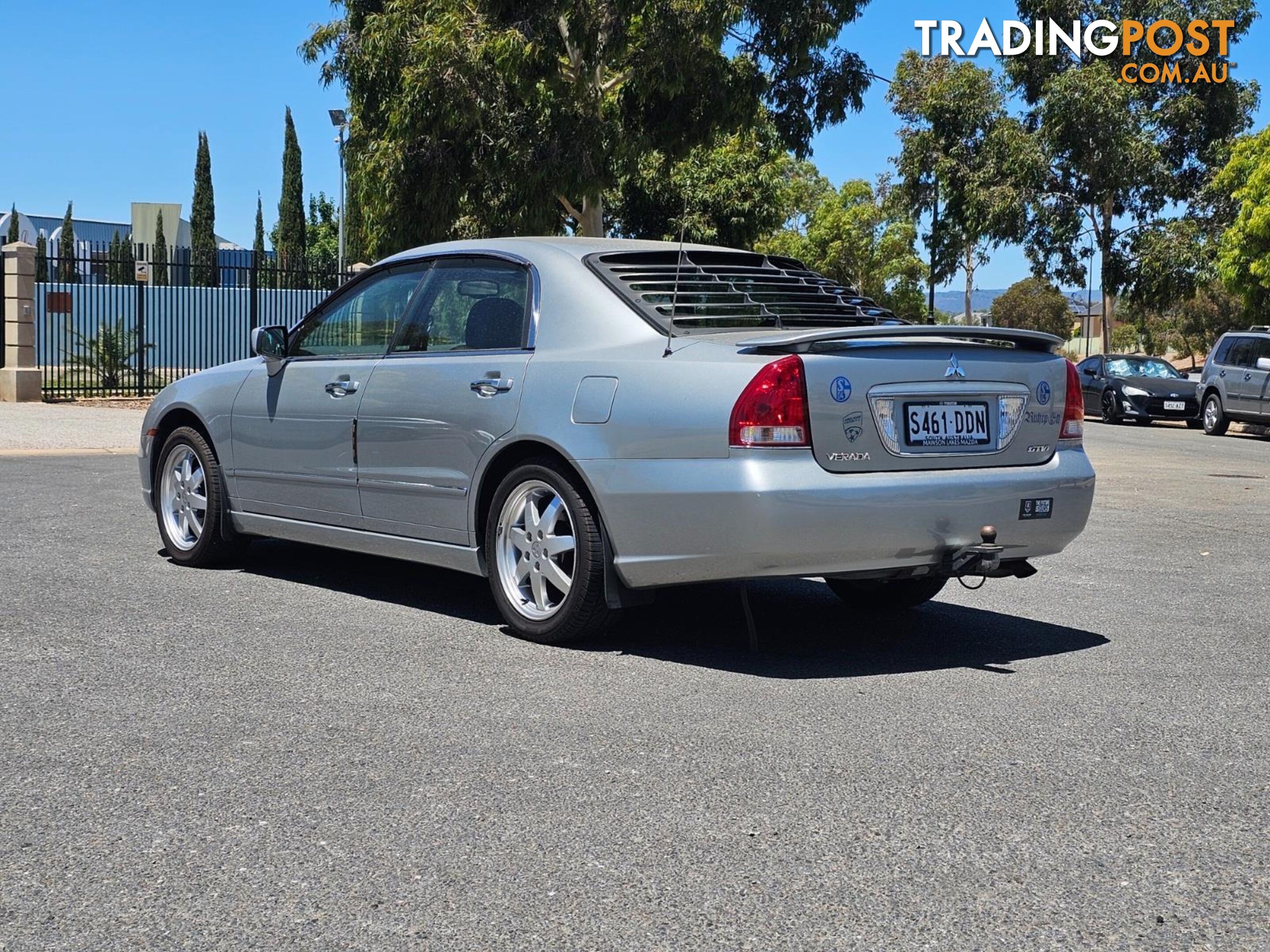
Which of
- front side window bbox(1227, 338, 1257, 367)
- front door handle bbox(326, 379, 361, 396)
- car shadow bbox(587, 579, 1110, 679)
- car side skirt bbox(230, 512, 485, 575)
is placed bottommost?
car shadow bbox(587, 579, 1110, 679)

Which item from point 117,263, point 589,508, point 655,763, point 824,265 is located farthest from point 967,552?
point 824,265

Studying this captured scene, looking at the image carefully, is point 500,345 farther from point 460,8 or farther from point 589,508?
point 460,8

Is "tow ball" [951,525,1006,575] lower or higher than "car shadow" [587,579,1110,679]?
higher

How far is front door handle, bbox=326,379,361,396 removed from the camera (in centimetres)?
693

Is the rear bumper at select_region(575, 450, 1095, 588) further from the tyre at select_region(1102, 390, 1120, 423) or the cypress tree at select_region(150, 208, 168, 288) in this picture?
the tyre at select_region(1102, 390, 1120, 423)

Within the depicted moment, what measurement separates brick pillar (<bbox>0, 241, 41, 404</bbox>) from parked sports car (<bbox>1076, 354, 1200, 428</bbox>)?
1843 cm

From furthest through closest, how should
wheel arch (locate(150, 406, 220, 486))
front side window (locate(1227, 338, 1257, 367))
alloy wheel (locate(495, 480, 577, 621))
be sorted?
front side window (locate(1227, 338, 1257, 367))
wheel arch (locate(150, 406, 220, 486))
alloy wheel (locate(495, 480, 577, 621))

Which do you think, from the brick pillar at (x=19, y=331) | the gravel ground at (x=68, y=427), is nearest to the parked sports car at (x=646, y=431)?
the gravel ground at (x=68, y=427)

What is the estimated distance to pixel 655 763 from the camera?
4.39 metres

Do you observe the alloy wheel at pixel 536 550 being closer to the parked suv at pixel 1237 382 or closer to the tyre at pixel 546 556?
the tyre at pixel 546 556

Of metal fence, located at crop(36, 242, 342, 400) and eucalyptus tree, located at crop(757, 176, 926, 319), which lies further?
eucalyptus tree, located at crop(757, 176, 926, 319)

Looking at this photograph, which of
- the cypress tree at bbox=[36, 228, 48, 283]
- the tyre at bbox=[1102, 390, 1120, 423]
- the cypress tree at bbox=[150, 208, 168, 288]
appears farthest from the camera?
the tyre at bbox=[1102, 390, 1120, 423]

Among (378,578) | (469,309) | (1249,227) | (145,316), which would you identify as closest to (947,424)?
(469,309)

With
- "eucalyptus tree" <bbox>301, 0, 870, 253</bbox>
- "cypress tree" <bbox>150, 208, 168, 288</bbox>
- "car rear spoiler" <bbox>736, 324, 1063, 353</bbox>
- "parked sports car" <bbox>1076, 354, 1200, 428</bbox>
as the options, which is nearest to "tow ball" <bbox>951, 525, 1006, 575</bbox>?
"car rear spoiler" <bbox>736, 324, 1063, 353</bbox>
